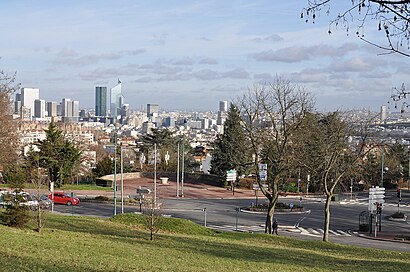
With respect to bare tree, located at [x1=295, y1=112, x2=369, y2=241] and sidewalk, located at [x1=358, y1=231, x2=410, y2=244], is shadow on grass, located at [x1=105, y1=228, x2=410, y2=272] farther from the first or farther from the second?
sidewalk, located at [x1=358, y1=231, x2=410, y2=244]

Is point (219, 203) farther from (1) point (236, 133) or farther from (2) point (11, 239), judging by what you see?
(2) point (11, 239)

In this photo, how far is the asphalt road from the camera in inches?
1473

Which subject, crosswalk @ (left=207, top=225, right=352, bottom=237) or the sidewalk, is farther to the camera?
crosswalk @ (left=207, top=225, right=352, bottom=237)

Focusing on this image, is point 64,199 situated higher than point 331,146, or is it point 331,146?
point 331,146

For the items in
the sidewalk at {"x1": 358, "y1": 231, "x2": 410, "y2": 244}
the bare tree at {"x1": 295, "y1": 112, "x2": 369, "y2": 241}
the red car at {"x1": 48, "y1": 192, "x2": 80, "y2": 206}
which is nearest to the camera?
the bare tree at {"x1": 295, "y1": 112, "x2": 369, "y2": 241}

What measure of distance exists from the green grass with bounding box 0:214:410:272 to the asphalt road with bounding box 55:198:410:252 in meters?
8.46

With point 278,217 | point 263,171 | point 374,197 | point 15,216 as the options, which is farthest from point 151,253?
point 278,217

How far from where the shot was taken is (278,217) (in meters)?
46.9

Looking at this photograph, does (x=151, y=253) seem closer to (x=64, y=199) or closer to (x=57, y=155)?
(x=64, y=199)

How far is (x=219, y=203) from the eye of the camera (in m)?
55.2

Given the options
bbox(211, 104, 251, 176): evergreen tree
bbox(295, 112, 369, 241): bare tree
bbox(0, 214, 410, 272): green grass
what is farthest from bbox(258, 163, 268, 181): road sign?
bbox(211, 104, 251, 176): evergreen tree

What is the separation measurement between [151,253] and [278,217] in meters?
30.7

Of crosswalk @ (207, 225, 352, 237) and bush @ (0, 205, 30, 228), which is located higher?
bush @ (0, 205, 30, 228)

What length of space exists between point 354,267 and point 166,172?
57448mm
